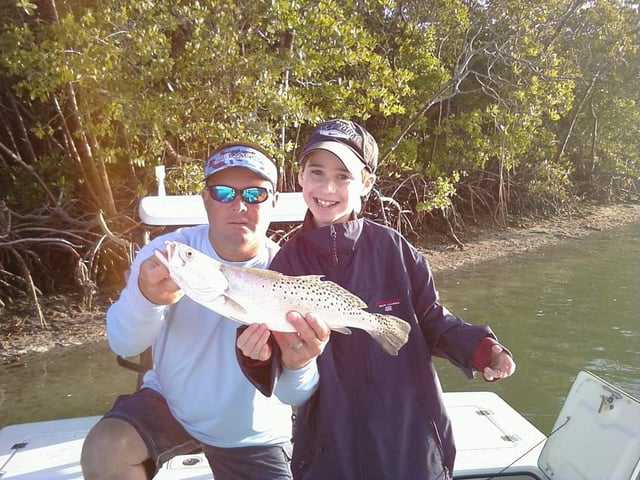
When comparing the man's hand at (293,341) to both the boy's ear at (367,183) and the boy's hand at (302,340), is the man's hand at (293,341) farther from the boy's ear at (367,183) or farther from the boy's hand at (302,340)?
the boy's ear at (367,183)

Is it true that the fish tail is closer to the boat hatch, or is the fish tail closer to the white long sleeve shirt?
the white long sleeve shirt

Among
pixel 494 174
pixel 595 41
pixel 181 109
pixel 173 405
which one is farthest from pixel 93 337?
pixel 595 41

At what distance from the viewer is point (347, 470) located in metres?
1.99

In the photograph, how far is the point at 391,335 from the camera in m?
1.91

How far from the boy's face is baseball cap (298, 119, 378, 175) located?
2 cm

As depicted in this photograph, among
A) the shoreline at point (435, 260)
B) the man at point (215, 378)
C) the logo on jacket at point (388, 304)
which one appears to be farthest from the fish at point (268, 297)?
the shoreline at point (435, 260)

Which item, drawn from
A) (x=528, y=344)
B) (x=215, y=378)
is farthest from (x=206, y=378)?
(x=528, y=344)

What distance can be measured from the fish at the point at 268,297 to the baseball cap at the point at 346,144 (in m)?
0.51

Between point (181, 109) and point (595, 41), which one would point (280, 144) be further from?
point (595, 41)

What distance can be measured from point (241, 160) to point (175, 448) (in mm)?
1250

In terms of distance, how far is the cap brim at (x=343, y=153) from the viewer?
Result: 2.12 meters

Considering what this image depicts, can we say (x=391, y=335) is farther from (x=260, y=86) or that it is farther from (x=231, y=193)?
(x=260, y=86)

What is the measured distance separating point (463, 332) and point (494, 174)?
48.1ft

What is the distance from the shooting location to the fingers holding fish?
73.2 inches
